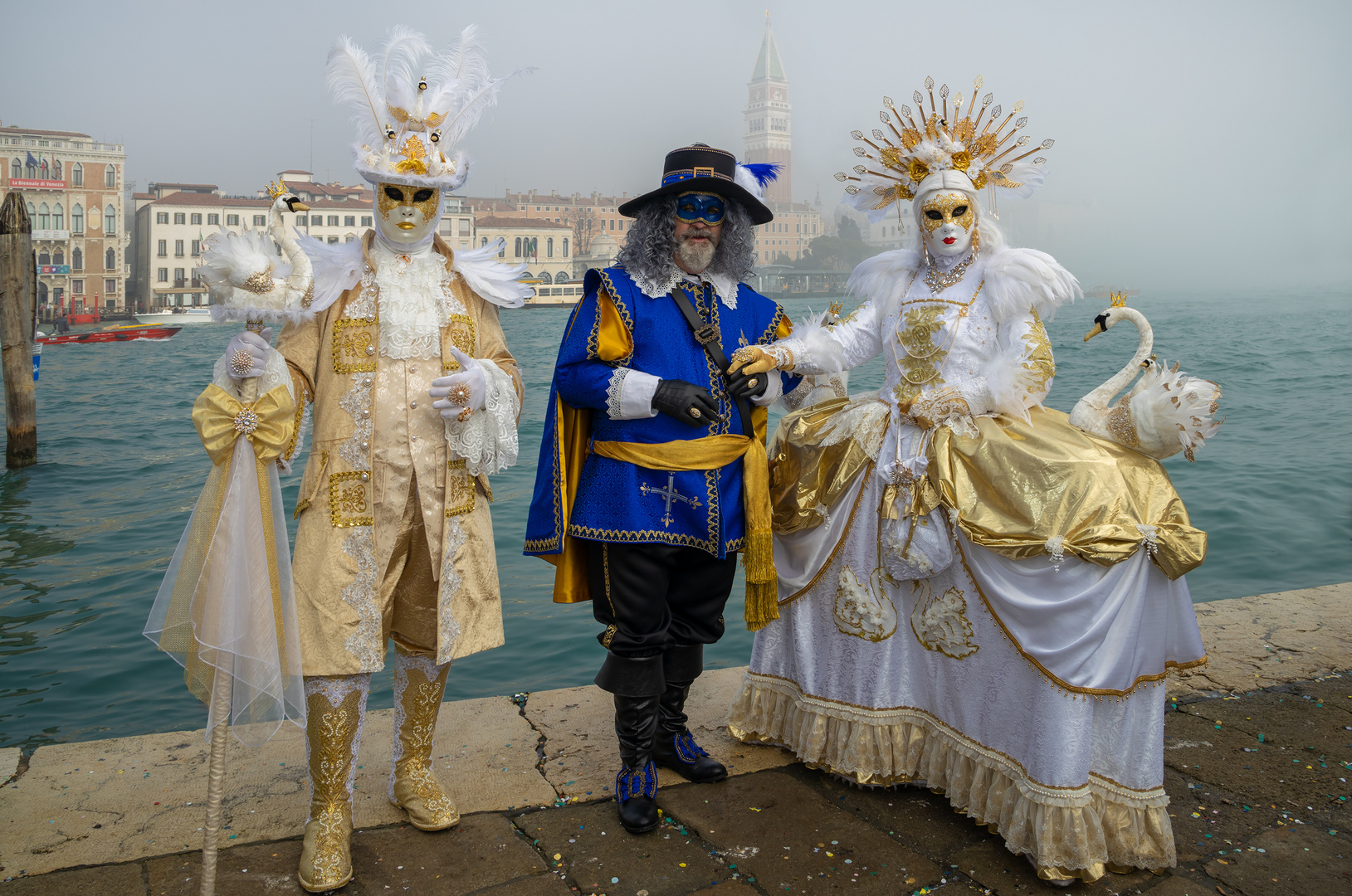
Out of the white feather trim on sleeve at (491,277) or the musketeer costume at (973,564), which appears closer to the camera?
the musketeer costume at (973,564)

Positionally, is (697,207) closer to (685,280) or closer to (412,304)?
(685,280)

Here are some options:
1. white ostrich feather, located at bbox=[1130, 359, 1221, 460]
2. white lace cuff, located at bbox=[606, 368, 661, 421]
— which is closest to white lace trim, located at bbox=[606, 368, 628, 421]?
white lace cuff, located at bbox=[606, 368, 661, 421]

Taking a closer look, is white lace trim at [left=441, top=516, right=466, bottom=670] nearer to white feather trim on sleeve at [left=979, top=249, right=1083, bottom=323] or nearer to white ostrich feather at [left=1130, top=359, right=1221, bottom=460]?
white feather trim on sleeve at [left=979, top=249, right=1083, bottom=323]

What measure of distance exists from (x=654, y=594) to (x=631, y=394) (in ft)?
2.02

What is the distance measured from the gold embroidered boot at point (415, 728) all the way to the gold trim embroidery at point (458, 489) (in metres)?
0.46

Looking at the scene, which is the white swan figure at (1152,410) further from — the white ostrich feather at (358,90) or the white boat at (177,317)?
the white boat at (177,317)

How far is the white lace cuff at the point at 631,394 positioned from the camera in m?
2.67

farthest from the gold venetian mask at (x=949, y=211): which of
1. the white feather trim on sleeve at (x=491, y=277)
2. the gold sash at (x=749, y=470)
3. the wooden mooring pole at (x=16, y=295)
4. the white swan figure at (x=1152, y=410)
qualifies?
the wooden mooring pole at (x=16, y=295)

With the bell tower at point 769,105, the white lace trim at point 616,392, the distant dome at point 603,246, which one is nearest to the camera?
the white lace trim at point 616,392

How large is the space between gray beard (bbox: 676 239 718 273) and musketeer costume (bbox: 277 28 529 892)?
534 millimetres

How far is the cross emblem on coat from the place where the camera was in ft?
8.95

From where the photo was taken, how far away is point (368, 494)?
253 cm

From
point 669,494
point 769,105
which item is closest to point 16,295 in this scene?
point 669,494

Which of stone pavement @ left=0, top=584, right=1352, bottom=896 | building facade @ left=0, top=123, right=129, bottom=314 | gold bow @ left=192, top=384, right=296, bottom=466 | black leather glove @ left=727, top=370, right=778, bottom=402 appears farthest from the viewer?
building facade @ left=0, top=123, right=129, bottom=314
